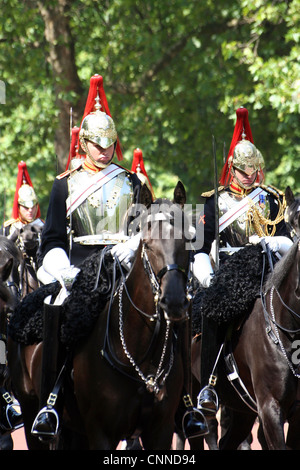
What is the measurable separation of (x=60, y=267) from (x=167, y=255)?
143 centimetres

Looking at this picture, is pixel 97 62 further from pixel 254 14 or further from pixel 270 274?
pixel 270 274

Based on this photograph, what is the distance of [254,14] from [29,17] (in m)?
4.32

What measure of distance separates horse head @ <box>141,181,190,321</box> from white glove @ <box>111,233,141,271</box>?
369 millimetres

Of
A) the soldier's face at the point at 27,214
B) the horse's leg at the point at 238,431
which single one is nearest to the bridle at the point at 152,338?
the horse's leg at the point at 238,431

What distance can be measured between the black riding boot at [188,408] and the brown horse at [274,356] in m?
0.69

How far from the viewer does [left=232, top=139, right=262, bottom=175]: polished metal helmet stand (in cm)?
828

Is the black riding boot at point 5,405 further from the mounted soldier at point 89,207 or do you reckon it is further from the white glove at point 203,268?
the white glove at point 203,268

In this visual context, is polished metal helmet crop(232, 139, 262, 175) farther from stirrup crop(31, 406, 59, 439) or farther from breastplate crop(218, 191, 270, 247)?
stirrup crop(31, 406, 59, 439)

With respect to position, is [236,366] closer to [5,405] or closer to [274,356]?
[274,356]

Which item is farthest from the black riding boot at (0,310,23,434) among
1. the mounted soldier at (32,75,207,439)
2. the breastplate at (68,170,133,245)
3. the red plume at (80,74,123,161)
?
the red plume at (80,74,123,161)

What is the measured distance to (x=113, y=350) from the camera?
227 inches

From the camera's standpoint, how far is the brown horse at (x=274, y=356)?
6.59 meters

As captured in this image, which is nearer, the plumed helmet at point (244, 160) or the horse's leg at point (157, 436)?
the horse's leg at point (157, 436)

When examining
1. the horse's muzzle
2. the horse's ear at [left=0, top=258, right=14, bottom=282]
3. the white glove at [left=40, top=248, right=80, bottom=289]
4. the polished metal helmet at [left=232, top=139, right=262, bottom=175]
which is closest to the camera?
the horse's muzzle
